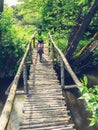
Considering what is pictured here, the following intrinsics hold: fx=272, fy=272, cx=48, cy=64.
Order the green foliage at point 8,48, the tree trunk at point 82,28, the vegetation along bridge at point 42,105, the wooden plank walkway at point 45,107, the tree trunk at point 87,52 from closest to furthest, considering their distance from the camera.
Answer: the vegetation along bridge at point 42,105
the wooden plank walkway at point 45,107
the tree trunk at point 82,28
the tree trunk at point 87,52
the green foliage at point 8,48

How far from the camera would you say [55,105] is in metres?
9.17

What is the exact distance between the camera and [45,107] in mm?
8992

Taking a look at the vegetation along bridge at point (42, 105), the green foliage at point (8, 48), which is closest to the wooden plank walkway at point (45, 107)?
the vegetation along bridge at point (42, 105)

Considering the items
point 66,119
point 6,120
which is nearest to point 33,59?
point 66,119

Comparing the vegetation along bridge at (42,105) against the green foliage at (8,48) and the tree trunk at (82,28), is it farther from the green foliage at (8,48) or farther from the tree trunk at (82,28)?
the green foliage at (8,48)

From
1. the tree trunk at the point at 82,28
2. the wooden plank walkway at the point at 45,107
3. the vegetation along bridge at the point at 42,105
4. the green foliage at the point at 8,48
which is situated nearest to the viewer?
the vegetation along bridge at the point at 42,105

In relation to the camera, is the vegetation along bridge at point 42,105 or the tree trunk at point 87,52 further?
the tree trunk at point 87,52

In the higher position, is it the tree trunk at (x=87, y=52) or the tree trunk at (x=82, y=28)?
the tree trunk at (x=82, y=28)

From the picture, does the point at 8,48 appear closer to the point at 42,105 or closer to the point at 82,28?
the point at 82,28

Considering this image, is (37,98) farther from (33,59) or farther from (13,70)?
(13,70)

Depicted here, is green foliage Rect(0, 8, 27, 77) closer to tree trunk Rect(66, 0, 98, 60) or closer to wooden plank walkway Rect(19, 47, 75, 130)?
tree trunk Rect(66, 0, 98, 60)

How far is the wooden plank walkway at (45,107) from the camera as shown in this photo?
7734 mm

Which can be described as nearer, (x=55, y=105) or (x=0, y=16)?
(x=55, y=105)

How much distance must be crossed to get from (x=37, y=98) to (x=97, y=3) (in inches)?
217
